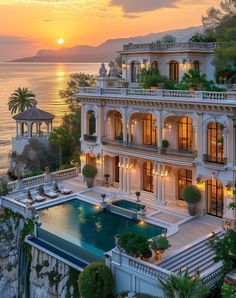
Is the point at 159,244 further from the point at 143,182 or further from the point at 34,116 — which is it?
the point at 34,116

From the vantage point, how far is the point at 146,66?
1515 inches

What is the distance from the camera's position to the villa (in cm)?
2433

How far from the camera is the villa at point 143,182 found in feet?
79.8

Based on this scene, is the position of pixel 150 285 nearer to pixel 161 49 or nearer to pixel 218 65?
pixel 218 65

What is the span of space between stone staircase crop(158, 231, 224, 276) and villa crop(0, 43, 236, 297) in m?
0.06

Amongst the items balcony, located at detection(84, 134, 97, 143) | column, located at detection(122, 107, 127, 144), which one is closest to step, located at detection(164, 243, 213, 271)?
column, located at detection(122, 107, 127, 144)

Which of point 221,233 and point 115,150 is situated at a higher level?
point 115,150

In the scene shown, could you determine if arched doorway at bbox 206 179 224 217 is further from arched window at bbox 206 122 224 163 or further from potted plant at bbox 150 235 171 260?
potted plant at bbox 150 235 171 260

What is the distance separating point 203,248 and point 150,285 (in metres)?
4.71

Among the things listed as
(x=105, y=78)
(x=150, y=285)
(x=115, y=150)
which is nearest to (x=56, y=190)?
(x=115, y=150)

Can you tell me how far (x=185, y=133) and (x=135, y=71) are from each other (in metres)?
10.3

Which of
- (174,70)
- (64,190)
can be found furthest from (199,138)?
(64,190)

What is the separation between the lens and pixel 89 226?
2856cm

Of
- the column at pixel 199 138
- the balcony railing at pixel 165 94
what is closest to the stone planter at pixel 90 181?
the balcony railing at pixel 165 94
